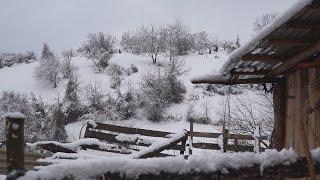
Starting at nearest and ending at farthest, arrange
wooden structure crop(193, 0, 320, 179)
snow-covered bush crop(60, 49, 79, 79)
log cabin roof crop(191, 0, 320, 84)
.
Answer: wooden structure crop(193, 0, 320, 179)
log cabin roof crop(191, 0, 320, 84)
snow-covered bush crop(60, 49, 79, 79)

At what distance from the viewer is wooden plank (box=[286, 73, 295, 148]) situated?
6639mm

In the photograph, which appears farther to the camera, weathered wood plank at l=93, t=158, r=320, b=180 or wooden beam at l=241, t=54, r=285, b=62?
wooden beam at l=241, t=54, r=285, b=62

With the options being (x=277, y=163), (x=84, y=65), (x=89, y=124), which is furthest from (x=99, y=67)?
(x=277, y=163)

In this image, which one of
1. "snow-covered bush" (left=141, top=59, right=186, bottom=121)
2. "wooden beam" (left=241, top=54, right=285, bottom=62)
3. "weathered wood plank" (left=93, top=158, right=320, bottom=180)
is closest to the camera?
"weathered wood plank" (left=93, top=158, right=320, bottom=180)

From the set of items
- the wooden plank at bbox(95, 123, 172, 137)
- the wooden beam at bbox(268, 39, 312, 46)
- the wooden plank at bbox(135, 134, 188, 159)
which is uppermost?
Answer: the wooden beam at bbox(268, 39, 312, 46)

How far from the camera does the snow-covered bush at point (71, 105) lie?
29597mm

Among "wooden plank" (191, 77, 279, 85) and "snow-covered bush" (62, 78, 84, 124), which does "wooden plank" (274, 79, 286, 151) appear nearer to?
"wooden plank" (191, 77, 279, 85)

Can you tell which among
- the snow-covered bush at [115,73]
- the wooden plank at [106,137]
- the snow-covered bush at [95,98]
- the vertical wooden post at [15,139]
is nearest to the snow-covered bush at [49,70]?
the snow-covered bush at [115,73]

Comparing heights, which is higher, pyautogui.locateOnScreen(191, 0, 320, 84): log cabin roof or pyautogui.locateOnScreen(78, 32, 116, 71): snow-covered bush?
pyautogui.locateOnScreen(78, 32, 116, 71): snow-covered bush

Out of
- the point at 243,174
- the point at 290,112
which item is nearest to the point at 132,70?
the point at 290,112

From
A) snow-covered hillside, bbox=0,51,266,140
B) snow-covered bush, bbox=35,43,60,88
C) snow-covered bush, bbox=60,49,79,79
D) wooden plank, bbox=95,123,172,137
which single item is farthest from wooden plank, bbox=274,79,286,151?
snow-covered bush, bbox=35,43,60,88

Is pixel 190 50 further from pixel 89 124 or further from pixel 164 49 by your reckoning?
pixel 89 124

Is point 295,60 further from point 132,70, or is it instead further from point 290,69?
point 132,70

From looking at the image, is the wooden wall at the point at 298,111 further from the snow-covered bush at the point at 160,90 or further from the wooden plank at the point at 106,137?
the snow-covered bush at the point at 160,90
